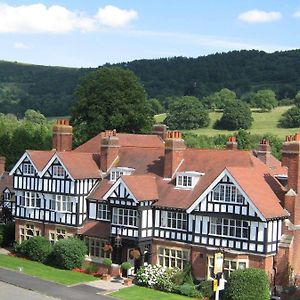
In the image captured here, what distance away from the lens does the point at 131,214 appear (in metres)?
38.2

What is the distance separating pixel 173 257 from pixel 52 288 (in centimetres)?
779

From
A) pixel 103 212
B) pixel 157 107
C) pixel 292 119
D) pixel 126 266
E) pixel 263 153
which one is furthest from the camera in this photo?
pixel 157 107

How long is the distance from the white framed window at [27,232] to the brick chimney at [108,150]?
7.15 metres

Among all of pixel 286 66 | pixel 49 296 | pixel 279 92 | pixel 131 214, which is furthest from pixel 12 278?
pixel 286 66

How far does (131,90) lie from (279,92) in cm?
9852

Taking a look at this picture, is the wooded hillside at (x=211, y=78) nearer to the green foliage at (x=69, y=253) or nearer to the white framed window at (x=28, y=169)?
the white framed window at (x=28, y=169)

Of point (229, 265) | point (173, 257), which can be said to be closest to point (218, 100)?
point (173, 257)

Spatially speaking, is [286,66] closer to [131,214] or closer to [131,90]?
[131,90]

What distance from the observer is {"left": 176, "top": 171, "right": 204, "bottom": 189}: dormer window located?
3900cm

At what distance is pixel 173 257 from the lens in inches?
1501

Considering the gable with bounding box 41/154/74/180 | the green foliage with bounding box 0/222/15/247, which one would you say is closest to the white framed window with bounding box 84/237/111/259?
the gable with bounding box 41/154/74/180

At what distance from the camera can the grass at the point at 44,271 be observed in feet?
125

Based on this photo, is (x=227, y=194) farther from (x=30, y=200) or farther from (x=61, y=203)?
(x=30, y=200)

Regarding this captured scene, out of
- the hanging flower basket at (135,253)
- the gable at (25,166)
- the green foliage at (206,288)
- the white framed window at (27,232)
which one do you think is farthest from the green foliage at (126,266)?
the gable at (25,166)
